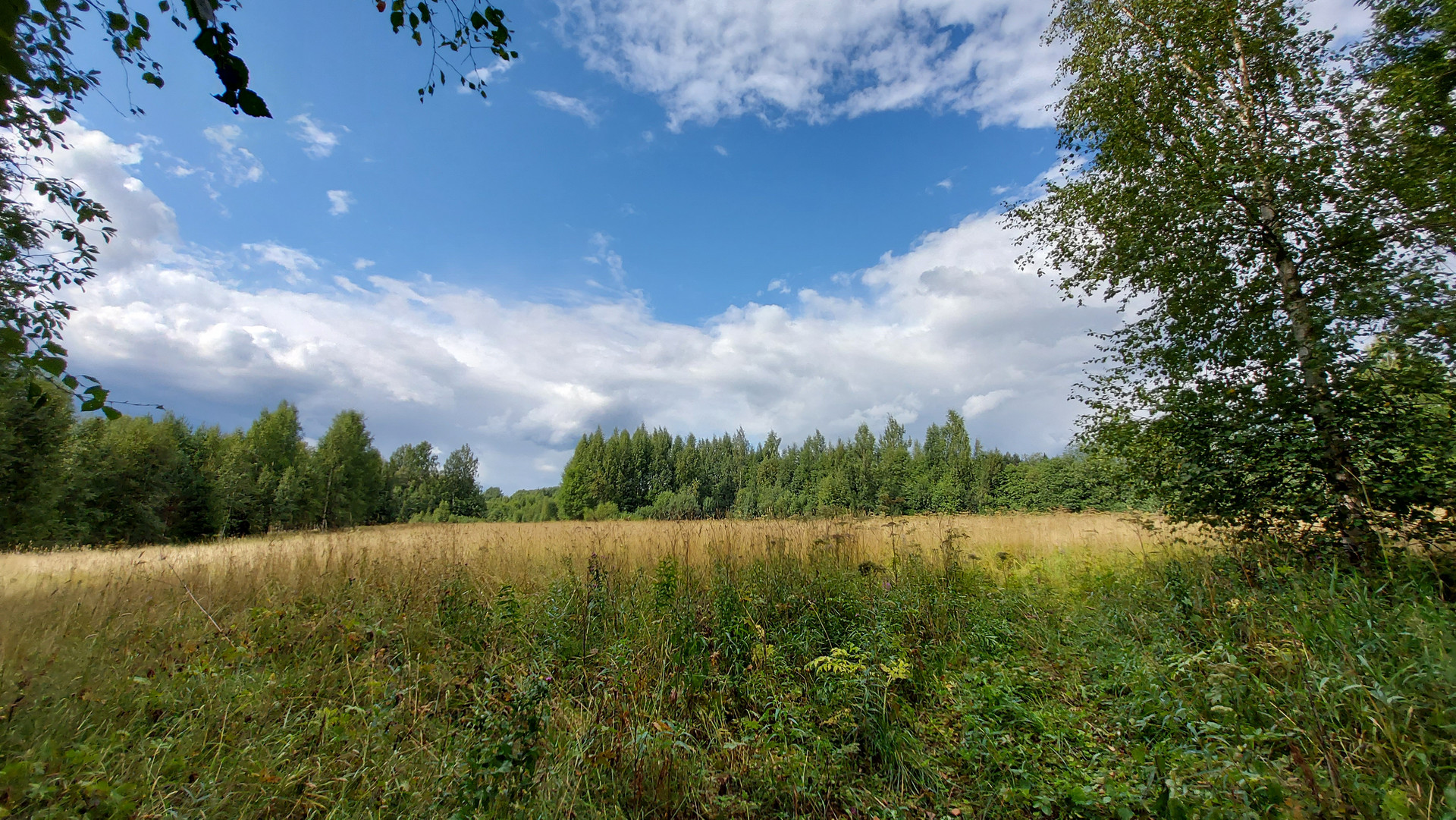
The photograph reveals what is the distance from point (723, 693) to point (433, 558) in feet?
15.5

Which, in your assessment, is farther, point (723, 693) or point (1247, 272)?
point (1247, 272)

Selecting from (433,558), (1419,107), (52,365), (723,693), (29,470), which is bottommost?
(723,693)

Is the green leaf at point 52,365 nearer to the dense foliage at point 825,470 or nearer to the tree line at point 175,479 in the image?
the tree line at point 175,479

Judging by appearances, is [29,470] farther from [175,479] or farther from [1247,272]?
[1247,272]

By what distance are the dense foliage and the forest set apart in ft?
Answer: 0.65

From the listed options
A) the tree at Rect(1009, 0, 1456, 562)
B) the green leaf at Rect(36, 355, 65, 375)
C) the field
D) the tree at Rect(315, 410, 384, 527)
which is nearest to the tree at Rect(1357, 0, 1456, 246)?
the tree at Rect(1009, 0, 1456, 562)

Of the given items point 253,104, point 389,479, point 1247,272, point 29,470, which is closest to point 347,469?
point 389,479

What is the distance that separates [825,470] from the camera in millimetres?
45062

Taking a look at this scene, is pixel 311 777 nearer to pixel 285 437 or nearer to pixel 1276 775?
pixel 1276 775

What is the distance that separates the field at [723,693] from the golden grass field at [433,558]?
0.25 feet

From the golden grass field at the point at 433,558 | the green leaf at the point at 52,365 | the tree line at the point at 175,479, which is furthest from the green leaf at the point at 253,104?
the tree line at the point at 175,479

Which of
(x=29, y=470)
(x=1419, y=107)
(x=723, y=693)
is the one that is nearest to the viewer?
(x=723, y=693)

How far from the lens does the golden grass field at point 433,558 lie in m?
4.61

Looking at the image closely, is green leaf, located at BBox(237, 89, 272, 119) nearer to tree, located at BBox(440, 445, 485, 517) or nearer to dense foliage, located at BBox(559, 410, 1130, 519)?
dense foliage, located at BBox(559, 410, 1130, 519)
